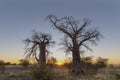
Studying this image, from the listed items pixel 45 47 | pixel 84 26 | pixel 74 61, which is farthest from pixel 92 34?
pixel 45 47

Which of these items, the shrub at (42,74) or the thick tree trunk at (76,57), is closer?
the shrub at (42,74)

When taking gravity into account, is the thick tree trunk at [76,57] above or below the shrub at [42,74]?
above

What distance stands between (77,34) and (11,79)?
9.59 metres

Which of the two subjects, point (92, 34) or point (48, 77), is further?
point (92, 34)

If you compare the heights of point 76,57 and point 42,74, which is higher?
point 76,57

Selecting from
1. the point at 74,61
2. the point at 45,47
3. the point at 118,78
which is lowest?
the point at 118,78

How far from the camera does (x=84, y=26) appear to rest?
95.0ft

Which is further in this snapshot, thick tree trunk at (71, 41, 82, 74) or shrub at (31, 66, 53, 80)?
thick tree trunk at (71, 41, 82, 74)

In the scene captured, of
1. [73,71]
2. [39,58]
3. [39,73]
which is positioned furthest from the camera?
[39,58]

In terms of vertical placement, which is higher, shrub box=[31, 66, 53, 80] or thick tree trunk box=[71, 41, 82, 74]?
thick tree trunk box=[71, 41, 82, 74]

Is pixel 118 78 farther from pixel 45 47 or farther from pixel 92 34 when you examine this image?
pixel 45 47

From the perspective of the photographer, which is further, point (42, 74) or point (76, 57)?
point (76, 57)

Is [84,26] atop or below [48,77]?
atop

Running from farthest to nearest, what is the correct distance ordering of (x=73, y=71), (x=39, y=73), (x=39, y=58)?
1. (x=39, y=58)
2. (x=73, y=71)
3. (x=39, y=73)
